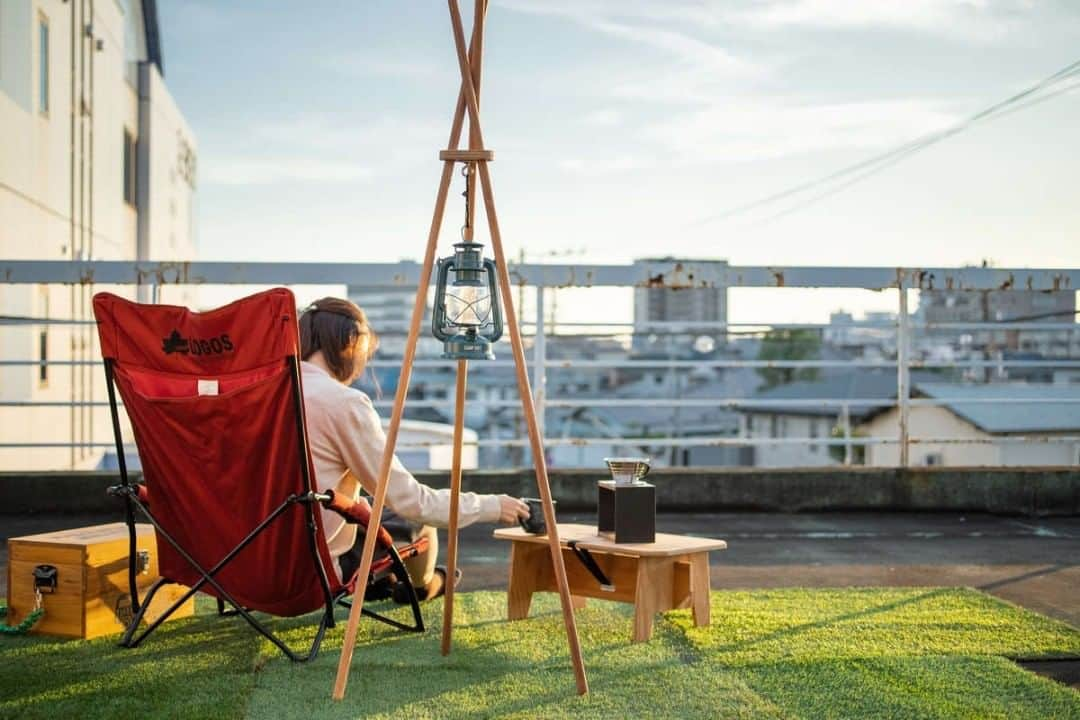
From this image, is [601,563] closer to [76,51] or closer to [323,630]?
[323,630]

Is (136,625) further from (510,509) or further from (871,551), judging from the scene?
(871,551)

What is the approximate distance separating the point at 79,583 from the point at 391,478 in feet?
3.50

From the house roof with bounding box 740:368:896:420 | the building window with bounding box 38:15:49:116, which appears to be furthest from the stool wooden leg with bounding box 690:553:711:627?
the house roof with bounding box 740:368:896:420

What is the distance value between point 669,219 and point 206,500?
53.9 m

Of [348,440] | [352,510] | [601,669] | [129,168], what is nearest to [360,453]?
[348,440]

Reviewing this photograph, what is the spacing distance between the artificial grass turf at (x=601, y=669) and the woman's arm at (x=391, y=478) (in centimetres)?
42

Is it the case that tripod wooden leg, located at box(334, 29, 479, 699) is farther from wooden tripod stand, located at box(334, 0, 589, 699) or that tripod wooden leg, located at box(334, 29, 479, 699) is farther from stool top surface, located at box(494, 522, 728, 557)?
stool top surface, located at box(494, 522, 728, 557)

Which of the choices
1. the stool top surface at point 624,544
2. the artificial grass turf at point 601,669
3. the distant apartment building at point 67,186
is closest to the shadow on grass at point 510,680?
the artificial grass turf at point 601,669

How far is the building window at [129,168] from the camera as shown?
17453 millimetres

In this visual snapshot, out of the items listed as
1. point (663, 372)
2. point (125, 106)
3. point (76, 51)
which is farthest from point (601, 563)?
point (663, 372)

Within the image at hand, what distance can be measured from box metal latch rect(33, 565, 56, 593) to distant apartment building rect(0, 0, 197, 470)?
2.95 m

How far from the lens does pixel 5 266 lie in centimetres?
662

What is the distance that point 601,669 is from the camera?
338cm

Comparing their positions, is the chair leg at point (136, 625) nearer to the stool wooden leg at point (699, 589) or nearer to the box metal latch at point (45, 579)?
the box metal latch at point (45, 579)
